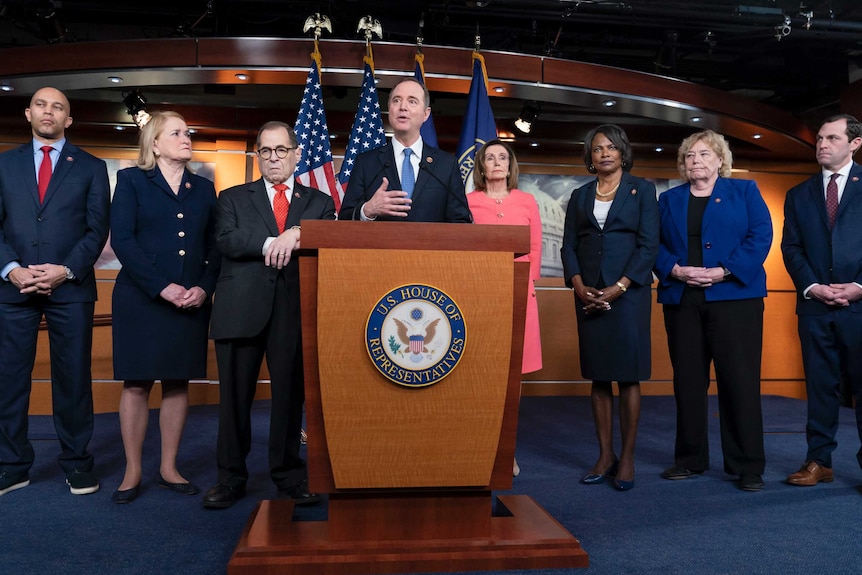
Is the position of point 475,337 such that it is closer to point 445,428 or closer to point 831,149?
point 445,428

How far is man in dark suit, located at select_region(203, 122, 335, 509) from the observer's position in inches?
112

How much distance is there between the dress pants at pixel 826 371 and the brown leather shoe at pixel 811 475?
0.14 feet

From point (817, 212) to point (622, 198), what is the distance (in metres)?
1.10

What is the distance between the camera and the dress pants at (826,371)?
11.2 feet

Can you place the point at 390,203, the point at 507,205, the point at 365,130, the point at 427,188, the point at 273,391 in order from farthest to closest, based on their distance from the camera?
the point at 365,130 → the point at 507,205 → the point at 273,391 → the point at 427,188 → the point at 390,203

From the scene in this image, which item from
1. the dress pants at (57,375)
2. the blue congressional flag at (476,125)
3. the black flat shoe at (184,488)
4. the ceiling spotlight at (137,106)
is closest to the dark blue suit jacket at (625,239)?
the blue congressional flag at (476,125)

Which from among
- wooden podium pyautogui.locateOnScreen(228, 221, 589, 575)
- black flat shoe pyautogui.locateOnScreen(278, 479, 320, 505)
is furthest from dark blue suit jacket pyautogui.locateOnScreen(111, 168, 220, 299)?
wooden podium pyautogui.locateOnScreen(228, 221, 589, 575)

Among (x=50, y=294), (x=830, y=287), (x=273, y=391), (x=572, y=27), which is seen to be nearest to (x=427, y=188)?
(x=273, y=391)

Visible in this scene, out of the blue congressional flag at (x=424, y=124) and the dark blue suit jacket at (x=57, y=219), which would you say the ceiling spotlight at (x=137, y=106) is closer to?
the blue congressional flag at (x=424, y=124)

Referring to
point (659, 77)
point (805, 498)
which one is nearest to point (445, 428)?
point (805, 498)

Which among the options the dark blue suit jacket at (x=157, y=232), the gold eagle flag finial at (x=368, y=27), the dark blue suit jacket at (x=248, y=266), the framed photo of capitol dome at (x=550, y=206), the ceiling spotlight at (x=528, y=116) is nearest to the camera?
the dark blue suit jacket at (x=248, y=266)

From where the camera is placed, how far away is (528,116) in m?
6.66

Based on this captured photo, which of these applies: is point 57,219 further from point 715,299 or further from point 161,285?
point 715,299

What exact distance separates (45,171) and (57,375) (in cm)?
102
